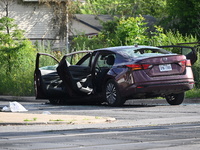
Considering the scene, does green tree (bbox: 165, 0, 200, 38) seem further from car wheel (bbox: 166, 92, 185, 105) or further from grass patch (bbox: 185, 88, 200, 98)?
car wheel (bbox: 166, 92, 185, 105)

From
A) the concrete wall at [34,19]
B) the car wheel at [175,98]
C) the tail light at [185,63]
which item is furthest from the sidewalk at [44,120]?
the concrete wall at [34,19]

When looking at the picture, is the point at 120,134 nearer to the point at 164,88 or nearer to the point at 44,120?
the point at 44,120

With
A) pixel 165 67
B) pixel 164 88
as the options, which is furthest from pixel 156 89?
pixel 165 67

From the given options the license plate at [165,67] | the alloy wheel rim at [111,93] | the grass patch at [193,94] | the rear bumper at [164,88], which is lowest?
the grass patch at [193,94]

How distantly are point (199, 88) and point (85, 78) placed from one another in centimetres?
486

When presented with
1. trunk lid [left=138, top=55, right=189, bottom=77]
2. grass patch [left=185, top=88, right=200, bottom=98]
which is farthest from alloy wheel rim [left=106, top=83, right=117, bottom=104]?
grass patch [left=185, top=88, right=200, bottom=98]

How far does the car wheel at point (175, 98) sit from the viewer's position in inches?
638

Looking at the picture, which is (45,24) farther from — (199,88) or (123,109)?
(123,109)

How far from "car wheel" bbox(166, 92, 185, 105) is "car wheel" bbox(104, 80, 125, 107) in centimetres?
149

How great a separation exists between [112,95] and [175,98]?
5.72 ft

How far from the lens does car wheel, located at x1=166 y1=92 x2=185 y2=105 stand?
16203mm

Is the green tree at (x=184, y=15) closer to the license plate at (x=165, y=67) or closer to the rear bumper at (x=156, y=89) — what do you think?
the rear bumper at (x=156, y=89)

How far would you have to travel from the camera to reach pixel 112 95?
15.8m

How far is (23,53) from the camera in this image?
2522 centimetres
